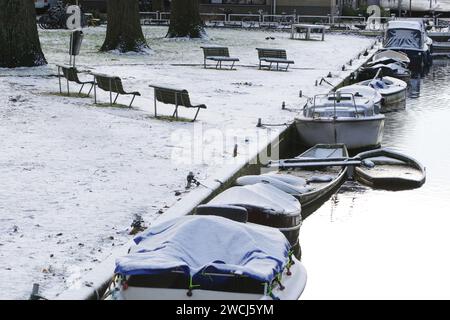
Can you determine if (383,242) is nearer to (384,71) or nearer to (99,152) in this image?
(99,152)

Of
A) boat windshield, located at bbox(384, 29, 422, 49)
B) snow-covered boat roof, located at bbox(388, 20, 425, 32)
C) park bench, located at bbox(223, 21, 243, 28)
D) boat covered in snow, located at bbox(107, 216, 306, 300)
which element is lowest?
park bench, located at bbox(223, 21, 243, 28)

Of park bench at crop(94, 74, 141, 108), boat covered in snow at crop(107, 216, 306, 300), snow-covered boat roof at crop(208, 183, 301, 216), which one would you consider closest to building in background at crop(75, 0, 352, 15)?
park bench at crop(94, 74, 141, 108)

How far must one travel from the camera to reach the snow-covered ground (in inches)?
379

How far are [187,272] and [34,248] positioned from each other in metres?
2.06

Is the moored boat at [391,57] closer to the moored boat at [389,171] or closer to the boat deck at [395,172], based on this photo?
the moored boat at [389,171]

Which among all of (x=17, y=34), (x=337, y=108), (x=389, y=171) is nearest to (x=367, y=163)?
(x=389, y=171)

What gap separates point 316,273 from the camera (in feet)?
38.7

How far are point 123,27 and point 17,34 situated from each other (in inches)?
311

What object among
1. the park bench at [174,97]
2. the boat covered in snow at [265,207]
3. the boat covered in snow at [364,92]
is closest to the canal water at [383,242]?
the boat covered in snow at [265,207]

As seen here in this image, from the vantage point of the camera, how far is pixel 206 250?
867 centimetres

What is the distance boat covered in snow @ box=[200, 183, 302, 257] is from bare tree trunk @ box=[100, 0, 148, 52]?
21.4 meters

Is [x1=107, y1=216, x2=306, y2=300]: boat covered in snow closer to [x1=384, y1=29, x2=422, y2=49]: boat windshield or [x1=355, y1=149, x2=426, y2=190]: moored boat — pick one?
Result: [x1=355, y1=149, x2=426, y2=190]: moored boat

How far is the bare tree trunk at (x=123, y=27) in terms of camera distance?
107 ft

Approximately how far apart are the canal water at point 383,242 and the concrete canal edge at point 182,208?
145cm
